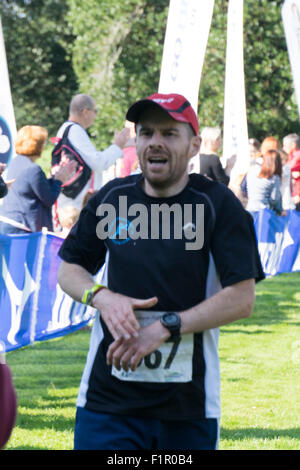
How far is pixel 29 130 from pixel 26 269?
161 centimetres

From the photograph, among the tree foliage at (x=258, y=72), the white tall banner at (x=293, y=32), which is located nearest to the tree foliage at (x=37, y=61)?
the tree foliage at (x=258, y=72)

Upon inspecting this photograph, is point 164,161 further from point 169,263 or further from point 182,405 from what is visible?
point 182,405

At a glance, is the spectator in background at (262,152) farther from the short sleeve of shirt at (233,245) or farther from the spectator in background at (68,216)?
the short sleeve of shirt at (233,245)

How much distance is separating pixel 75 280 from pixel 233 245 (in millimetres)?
626

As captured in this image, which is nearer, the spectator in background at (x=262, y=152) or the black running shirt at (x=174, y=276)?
the black running shirt at (x=174, y=276)

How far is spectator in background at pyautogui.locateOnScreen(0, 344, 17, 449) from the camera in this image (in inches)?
74.5

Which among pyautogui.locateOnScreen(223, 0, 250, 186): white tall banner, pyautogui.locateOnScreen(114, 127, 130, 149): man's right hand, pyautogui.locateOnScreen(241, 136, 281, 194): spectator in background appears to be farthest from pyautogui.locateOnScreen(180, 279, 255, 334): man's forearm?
pyautogui.locateOnScreen(241, 136, 281, 194): spectator in background

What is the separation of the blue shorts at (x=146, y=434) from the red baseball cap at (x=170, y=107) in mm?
1119

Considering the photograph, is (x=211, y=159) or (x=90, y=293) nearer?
(x=90, y=293)

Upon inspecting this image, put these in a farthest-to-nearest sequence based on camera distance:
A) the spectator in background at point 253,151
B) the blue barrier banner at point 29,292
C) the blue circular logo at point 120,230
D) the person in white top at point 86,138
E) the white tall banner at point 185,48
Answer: the spectator in background at point 253,151 → the person in white top at point 86,138 → the white tall banner at point 185,48 → the blue barrier banner at point 29,292 → the blue circular logo at point 120,230

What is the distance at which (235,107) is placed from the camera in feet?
42.9

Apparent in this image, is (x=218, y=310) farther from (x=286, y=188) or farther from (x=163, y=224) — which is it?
(x=286, y=188)

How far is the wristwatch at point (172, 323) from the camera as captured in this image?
121 inches

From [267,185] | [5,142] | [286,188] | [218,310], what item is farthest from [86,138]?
[286,188]
